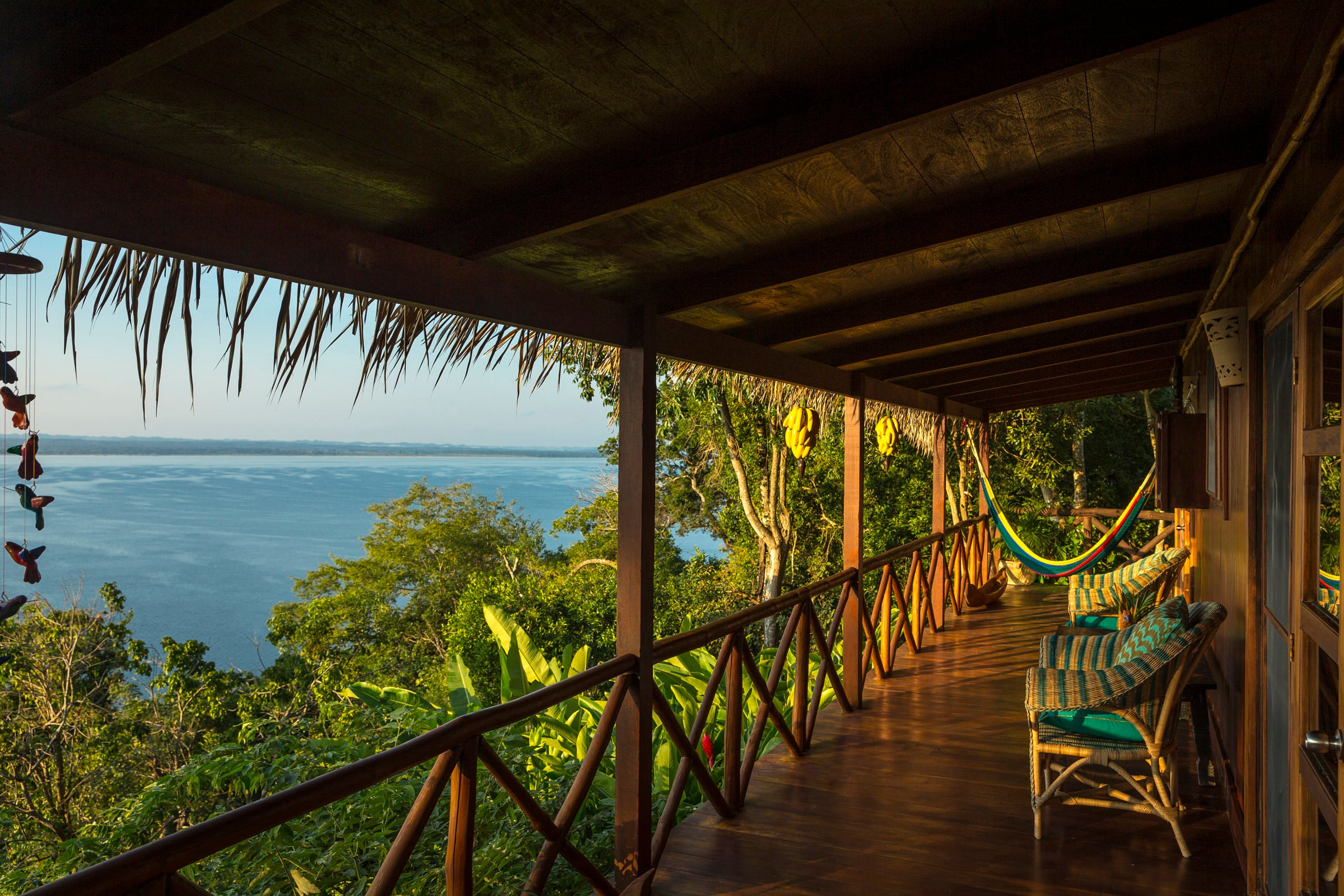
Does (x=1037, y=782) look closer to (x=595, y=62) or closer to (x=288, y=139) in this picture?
(x=595, y=62)

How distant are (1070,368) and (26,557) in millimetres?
6594

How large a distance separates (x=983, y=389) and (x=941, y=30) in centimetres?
591

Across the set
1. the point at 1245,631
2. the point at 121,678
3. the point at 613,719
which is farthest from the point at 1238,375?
the point at 121,678

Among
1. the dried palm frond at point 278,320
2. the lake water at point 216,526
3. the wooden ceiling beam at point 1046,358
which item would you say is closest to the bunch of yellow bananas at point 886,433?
the wooden ceiling beam at point 1046,358

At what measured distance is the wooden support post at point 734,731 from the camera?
352 centimetres

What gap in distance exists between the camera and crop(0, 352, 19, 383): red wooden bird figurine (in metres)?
1.46

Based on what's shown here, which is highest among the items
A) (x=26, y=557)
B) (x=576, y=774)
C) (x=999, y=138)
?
(x=999, y=138)

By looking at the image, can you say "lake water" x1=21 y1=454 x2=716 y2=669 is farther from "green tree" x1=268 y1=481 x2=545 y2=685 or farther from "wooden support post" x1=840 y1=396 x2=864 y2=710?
"wooden support post" x1=840 y1=396 x2=864 y2=710

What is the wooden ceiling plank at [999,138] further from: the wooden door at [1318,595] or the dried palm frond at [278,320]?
the dried palm frond at [278,320]

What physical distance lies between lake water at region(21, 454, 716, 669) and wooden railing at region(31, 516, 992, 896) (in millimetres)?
21944

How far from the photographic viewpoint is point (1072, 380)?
24.3 feet

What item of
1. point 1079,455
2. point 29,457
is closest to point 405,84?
point 29,457

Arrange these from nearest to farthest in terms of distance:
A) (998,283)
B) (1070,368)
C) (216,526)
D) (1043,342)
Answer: (998,283)
(1043,342)
(1070,368)
(216,526)

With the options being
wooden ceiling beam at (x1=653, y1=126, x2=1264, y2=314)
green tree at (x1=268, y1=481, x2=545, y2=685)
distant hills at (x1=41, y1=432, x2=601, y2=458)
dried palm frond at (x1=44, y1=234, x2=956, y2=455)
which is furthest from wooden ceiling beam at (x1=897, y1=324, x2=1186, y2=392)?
green tree at (x1=268, y1=481, x2=545, y2=685)
